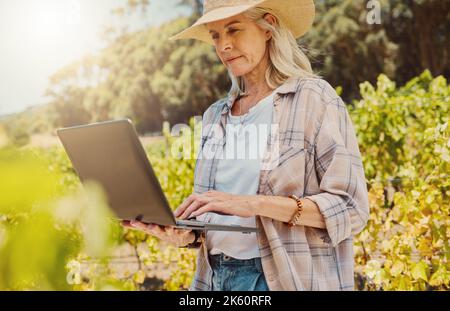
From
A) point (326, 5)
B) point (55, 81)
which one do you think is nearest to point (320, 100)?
point (55, 81)

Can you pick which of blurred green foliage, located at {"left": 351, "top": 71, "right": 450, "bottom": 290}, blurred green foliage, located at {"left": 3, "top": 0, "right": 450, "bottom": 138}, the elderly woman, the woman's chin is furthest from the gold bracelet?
blurred green foliage, located at {"left": 3, "top": 0, "right": 450, "bottom": 138}

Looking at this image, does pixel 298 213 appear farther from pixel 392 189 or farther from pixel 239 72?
pixel 392 189

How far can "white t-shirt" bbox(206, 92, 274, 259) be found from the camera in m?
1.43

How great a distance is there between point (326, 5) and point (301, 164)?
4994mm

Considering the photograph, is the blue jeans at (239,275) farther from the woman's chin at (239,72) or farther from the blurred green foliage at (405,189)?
the blurred green foliage at (405,189)

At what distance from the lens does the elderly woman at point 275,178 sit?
1.36 meters

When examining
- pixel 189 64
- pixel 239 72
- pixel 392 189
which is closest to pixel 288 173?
pixel 239 72

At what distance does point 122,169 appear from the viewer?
1.21m

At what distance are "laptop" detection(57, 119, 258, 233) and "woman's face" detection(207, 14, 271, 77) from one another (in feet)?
1.46

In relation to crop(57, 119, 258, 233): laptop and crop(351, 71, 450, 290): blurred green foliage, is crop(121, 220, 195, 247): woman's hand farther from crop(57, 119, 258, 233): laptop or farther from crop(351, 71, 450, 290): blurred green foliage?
crop(351, 71, 450, 290): blurred green foliage

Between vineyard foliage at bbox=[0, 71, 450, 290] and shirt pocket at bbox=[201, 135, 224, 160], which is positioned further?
vineyard foliage at bbox=[0, 71, 450, 290]

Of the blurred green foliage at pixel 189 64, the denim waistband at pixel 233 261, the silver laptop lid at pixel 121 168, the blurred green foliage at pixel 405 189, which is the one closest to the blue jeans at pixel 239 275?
the denim waistband at pixel 233 261
